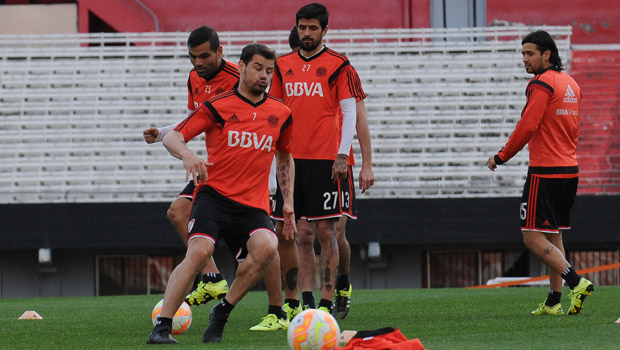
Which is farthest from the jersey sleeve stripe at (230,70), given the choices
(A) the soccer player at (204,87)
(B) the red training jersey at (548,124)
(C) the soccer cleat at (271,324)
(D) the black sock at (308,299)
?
(B) the red training jersey at (548,124)

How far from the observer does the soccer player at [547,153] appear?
7285 mm

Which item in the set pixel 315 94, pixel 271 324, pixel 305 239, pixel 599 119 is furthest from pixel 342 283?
pixel 599 119

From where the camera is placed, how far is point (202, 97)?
7.16 metres

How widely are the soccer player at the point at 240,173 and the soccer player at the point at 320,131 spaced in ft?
3.40

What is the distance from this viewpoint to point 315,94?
7074 millimetres

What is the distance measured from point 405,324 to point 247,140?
1927mm

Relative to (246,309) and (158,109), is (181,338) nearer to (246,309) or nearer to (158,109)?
(246,309)

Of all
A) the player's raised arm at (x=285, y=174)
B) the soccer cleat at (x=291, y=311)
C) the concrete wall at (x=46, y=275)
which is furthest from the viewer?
the concrete wall at (x=46, y=275)

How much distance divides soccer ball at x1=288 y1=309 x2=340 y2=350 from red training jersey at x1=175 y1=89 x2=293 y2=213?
1.02 meters

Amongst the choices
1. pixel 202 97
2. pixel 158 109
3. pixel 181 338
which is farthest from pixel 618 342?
pixel 158 109

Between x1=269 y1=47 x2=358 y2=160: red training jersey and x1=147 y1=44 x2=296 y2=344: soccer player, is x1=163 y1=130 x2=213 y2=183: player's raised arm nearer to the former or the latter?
x1=147 y1=44 x2=296 y2=344: soccer player

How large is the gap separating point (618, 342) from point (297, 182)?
2.59 m

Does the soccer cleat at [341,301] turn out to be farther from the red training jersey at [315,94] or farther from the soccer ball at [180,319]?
the soccer ball at [180,319]

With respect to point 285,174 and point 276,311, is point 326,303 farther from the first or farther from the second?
point 285,174
